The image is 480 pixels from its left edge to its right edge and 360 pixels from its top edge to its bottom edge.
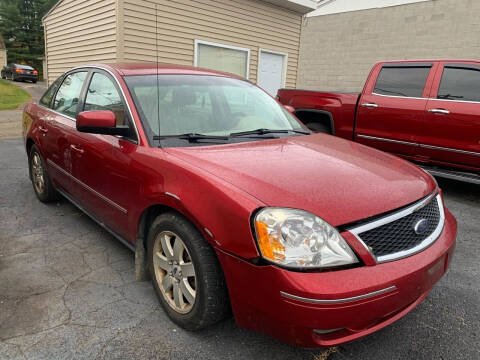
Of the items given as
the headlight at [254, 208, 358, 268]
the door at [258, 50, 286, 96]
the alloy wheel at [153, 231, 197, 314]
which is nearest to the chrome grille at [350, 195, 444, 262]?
the headlight at [254, 208, 358, 268]

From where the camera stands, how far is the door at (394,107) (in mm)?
5273

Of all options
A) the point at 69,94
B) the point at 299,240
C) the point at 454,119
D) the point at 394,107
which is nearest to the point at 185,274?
the point at 299,240

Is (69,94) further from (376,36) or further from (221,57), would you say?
(376,36)

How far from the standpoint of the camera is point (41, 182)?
4.22 metres

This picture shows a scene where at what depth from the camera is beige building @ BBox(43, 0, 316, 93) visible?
8398mm

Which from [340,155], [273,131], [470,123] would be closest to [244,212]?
[340,155]

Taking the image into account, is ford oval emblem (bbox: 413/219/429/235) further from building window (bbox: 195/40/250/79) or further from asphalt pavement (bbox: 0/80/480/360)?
building window (bbox: 195/40/250/79)

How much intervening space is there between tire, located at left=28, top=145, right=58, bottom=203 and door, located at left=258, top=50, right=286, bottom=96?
26.3 feet

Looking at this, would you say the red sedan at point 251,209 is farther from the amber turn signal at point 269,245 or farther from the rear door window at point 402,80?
the rear door window at point 402,80

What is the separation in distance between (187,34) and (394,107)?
5891 millimetres

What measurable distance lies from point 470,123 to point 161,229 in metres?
4.35

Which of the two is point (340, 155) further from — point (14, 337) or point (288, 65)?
point (288, 65)

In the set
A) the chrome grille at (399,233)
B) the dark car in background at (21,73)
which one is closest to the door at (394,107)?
the chrome grille at (399,233)

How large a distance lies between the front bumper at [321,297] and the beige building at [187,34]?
22.2ft
